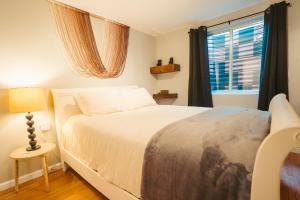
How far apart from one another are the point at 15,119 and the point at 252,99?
10.9 feet

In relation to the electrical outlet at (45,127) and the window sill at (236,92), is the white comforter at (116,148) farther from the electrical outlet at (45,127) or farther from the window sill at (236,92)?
the window sill at (236,92)

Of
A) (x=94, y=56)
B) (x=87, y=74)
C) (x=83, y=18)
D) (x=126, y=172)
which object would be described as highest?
(x=83, y=18)

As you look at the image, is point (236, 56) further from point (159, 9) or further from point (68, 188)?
point (68, 188)

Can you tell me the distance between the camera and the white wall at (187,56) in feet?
7.58

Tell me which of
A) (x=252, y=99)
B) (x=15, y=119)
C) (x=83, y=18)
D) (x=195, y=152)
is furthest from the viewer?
(x=252, y=99)

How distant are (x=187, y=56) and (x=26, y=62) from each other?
2.68 m

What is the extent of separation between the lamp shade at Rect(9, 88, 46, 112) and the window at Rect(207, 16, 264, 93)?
2.82 m

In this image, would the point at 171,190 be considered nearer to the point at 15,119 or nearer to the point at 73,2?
the point at 15,119

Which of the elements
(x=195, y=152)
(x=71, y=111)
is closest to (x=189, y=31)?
(x=71, y=111)

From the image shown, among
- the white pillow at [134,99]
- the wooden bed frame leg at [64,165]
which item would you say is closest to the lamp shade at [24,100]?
the wooden bed frame leg at [64,165]

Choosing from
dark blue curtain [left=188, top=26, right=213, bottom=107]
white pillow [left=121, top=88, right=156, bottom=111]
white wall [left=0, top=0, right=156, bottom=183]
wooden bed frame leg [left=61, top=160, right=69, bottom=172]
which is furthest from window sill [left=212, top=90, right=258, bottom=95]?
wooden bed frame leg [left=61, top=160, right=69, bottom=172]

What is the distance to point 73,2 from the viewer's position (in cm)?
225

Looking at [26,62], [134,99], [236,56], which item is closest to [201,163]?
[134,99]

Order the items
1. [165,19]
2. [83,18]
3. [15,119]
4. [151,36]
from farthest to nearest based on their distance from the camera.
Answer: [151,36] < [165,19] < [83,18] < [15,119]
